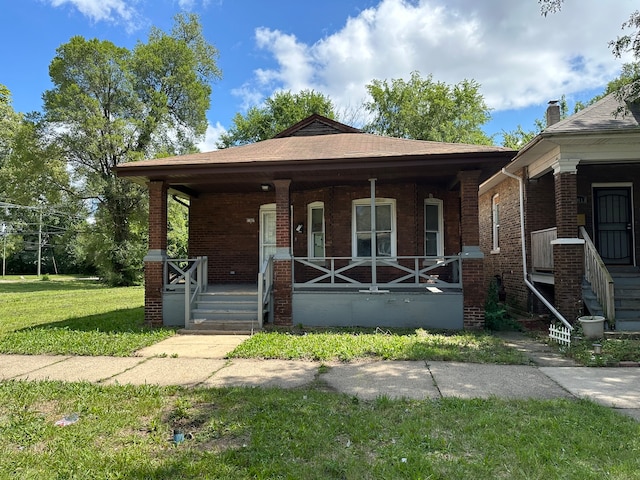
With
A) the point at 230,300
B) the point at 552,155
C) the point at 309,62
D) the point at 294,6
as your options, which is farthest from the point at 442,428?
the point at 309,62

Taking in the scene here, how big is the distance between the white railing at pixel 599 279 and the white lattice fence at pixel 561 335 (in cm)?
84

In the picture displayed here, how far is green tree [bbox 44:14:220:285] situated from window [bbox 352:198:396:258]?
1893 centimetres

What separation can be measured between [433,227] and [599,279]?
412 centimetres

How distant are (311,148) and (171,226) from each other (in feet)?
76.7

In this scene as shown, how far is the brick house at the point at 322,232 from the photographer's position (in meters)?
8.64

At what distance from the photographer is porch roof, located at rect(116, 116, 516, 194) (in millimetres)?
8312

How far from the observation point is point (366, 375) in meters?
5.56

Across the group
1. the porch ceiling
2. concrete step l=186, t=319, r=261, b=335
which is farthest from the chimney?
concrete step l=186, t=319, r=261, b=335

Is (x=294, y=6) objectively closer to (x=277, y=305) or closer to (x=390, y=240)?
(x=390, y=240)

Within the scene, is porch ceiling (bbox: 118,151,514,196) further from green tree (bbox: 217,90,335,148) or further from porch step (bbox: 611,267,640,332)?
green tree (bbox: 217,90,335,148)

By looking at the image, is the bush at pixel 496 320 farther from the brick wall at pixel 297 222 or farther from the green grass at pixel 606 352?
the brick wall at pixel 297 222

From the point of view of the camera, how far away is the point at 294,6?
58.2ft

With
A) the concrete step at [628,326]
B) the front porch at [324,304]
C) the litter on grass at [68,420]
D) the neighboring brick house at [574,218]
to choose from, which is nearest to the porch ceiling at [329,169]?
the neighboring brick house at [574,218]

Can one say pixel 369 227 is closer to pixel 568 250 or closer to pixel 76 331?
pixel 568 250
